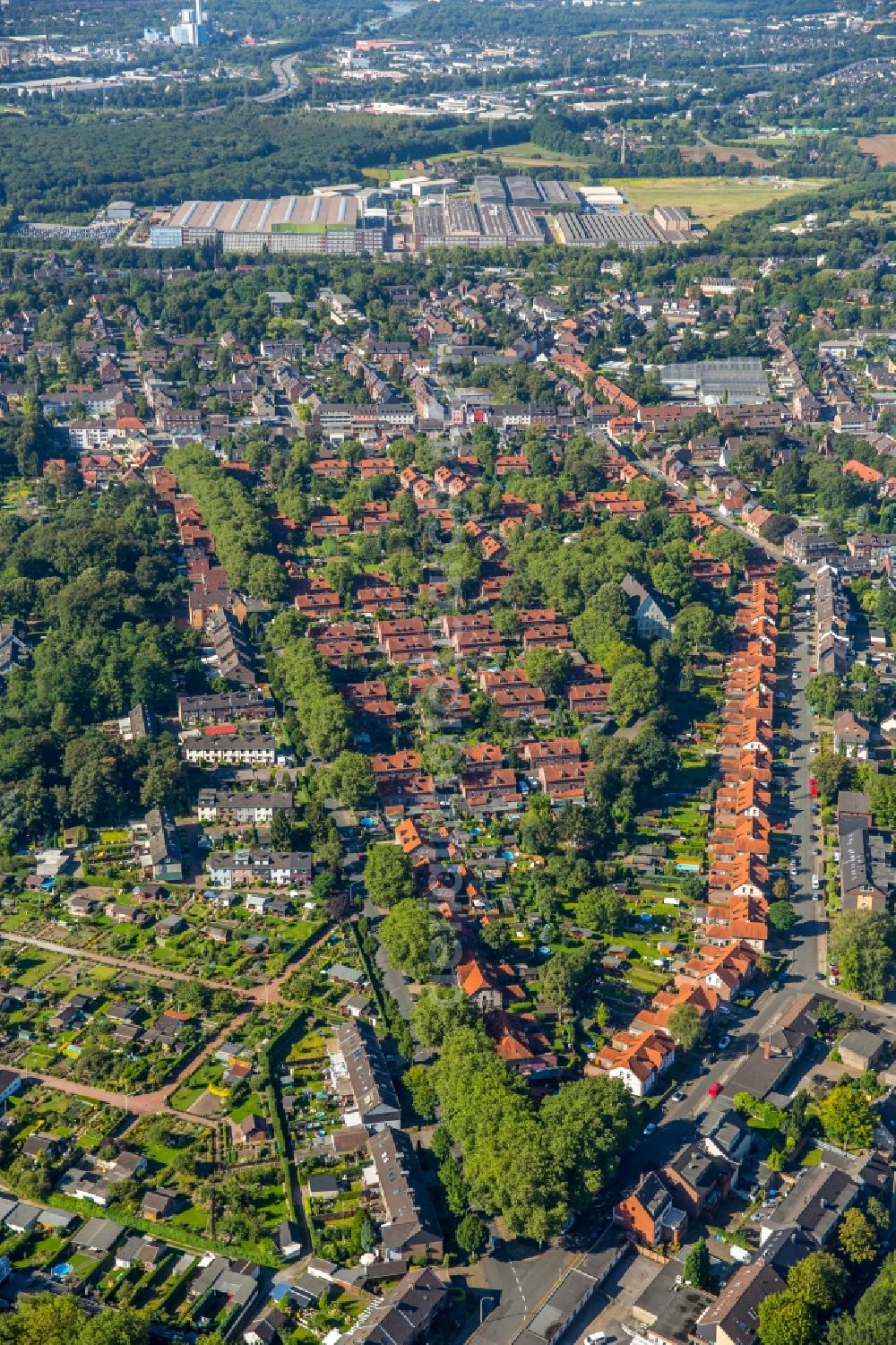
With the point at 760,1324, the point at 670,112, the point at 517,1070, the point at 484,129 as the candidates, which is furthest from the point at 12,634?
the point at 670,112

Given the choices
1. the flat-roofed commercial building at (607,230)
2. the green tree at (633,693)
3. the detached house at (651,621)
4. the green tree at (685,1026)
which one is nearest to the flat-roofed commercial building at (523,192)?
the flat-roofed commercial building at (607,230)

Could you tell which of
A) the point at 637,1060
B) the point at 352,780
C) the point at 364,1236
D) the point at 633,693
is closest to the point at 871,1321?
the point at 637,1060

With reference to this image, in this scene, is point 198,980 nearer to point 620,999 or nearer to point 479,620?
point 620,999

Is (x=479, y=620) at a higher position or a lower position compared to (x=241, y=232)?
lower

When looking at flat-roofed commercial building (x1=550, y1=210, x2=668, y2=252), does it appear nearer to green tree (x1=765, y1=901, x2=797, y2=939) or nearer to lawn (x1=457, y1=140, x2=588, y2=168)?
lawn (x1=457, y1=140, x2=588, y2=168)

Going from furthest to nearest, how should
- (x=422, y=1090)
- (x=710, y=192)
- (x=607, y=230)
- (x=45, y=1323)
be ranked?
(x=710, y=192), (x=607, y=230), (x=422, y=1090), (x=45, y=1323)

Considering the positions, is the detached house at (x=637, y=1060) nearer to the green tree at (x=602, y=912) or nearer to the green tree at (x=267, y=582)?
the green tree at (x=602, y=912)

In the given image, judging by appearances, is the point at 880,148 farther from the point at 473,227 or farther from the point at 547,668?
the point at 547,668
